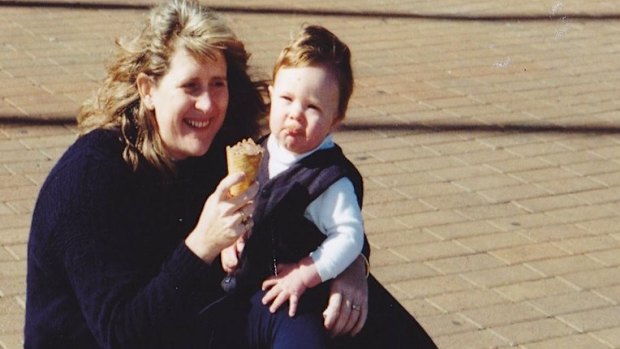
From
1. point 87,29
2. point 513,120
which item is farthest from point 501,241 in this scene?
point 87,29

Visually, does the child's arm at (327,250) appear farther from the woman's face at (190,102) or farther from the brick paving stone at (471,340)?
the brick paving stone at (471,340)

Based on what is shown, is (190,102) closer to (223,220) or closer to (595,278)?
(223,220)

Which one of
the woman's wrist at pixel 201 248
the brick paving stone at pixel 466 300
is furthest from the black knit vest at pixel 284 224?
the brick paving stone at pixel 466 300

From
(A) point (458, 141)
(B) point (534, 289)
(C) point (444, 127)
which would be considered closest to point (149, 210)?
(B) point (534, 289)

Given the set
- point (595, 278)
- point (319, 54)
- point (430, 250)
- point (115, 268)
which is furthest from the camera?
point (430, 250)

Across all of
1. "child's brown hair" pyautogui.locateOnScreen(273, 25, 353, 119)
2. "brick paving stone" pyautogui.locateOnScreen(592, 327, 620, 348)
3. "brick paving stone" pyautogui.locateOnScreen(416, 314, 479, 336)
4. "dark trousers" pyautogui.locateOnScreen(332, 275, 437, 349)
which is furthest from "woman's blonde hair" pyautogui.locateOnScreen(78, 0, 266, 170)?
"brick paving stone" pyautogui.locateOnScreen(592, 327, 620, 348)

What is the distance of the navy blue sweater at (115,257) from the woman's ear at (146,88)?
11 cm

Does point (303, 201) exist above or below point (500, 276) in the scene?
above

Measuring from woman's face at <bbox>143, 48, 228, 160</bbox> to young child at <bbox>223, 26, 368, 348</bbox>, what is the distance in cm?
18

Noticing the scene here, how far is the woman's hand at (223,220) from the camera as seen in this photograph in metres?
2.83

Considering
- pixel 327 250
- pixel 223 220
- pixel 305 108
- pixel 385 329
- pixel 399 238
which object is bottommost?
pixel 399 238

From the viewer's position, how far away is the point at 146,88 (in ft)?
10.4

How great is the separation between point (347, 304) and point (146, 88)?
2.28 feet

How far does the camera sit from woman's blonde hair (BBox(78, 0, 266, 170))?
3.12 metres
